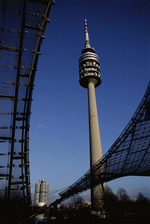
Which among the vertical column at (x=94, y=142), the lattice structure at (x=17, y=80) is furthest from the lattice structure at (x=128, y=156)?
the vertical column at (x=94, y=142)

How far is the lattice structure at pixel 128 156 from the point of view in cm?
2380

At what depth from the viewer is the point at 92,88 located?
69312 mm

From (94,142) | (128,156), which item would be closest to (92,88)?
(94,142)

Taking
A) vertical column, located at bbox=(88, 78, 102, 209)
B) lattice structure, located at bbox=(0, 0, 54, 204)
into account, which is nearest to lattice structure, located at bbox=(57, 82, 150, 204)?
lattice structure, located at bbox=(0, 0, 54, 204)

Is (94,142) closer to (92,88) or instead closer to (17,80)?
(92,88)

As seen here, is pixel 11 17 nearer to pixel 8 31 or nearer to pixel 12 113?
pixel 8 31

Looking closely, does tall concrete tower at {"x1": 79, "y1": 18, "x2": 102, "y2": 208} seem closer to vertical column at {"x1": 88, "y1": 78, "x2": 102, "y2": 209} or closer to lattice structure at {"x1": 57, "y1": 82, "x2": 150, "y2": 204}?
vertical column at {"x1": 88, "y1": 78, "x2": 102, "y2": 209}

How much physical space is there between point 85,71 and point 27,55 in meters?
63.9

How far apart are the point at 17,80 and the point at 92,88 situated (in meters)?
58.9

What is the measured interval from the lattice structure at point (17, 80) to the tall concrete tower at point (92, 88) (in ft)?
127

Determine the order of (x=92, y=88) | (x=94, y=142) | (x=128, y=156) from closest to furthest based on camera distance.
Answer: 1. (x=128, y=156)
2. (x=94, y=142)
3. (x=92, y=88)

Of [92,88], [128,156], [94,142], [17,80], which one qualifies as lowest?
[128,156]

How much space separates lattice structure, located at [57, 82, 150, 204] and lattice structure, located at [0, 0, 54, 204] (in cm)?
1401

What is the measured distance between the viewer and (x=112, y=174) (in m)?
30.8
